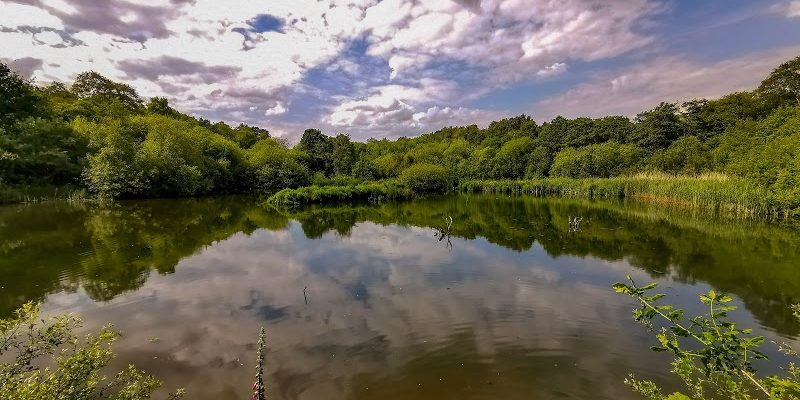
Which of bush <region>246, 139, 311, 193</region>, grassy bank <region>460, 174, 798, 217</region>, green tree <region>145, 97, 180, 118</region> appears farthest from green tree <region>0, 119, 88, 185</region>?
grassy bank <region>460, 174, 798, 217</region>

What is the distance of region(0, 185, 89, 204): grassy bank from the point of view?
85.1 feet

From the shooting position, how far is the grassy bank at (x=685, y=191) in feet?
70.4

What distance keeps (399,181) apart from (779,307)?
40.3 m

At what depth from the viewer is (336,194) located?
116 feet

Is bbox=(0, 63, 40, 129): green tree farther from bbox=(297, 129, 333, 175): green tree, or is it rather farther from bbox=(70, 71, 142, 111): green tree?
bbox=(297, 129, 333, 175): green tree

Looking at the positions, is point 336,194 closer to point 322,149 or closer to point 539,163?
point 539,163

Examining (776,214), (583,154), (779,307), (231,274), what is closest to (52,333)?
(231,274)

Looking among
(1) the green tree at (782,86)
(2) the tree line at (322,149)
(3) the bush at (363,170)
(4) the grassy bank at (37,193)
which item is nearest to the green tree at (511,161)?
(2) the tree line at (322,149)

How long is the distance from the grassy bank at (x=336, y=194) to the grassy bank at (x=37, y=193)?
567 inches

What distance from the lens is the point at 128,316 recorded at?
8.23m

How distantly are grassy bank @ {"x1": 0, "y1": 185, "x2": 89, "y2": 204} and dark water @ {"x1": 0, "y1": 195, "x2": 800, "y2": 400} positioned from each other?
953 centimetres

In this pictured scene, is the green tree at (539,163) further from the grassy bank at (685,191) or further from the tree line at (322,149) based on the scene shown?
the grassy bank at (685,191)

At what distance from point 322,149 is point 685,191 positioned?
53099 millimetres

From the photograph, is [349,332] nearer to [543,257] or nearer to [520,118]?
[543,257]
